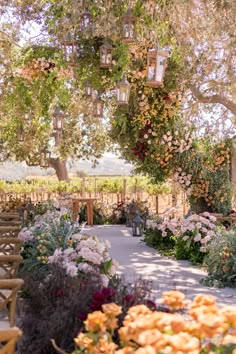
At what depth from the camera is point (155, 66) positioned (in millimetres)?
7031

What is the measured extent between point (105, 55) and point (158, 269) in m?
3.26

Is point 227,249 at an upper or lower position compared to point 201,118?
lower

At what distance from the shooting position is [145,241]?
12.5 metres

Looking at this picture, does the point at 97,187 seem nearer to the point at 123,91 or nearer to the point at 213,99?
the point at 213,99

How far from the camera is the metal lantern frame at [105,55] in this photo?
311 inches

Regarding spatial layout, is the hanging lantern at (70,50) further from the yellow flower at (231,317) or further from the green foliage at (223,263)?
the yellow flower at (231,317)

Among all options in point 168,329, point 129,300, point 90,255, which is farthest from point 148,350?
point 90,255

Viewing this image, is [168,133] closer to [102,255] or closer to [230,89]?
[230,89]

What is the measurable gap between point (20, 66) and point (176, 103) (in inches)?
122

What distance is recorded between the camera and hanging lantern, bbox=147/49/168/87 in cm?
695

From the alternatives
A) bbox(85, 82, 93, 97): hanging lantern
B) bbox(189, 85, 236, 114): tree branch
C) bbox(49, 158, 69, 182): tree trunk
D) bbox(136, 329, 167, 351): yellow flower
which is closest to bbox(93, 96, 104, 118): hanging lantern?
bbox(85, 82, 93, 97): hanging lantern

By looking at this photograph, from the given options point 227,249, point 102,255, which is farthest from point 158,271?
point 102,255

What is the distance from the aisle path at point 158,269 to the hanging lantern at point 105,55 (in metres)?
2.75

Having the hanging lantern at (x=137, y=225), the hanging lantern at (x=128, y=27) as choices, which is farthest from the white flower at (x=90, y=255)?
the hanging lantern at (x=137, y=225)
